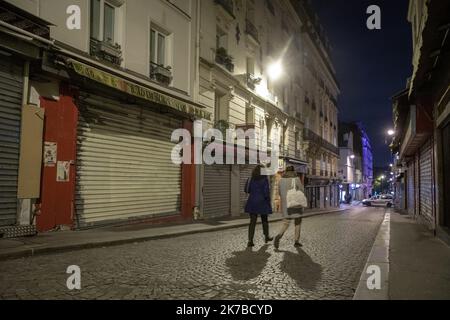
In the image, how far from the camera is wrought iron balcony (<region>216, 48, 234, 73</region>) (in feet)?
61.8

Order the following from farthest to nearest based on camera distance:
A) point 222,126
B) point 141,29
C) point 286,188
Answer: point 222,126 → point 141,29 → point 286,188

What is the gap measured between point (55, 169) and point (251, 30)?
50.9 ft

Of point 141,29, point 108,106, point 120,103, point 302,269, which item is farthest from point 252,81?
point 302,269

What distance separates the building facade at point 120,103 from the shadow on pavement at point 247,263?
5.14m

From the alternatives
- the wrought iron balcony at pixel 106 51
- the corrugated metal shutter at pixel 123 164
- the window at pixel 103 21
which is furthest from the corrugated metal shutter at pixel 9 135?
the window at pixel 103 21

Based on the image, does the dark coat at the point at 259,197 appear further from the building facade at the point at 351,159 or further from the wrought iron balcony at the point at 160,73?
the building facade at the point at 351,159

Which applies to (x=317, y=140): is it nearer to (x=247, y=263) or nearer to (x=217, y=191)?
(x=217, y=191)

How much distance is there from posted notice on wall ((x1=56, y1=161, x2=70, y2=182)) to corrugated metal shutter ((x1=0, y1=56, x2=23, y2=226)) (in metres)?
1.15

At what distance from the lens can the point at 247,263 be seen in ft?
22.7

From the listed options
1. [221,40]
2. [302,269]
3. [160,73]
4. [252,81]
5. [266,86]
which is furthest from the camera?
[266,86]

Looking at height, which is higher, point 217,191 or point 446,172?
point 446,172
